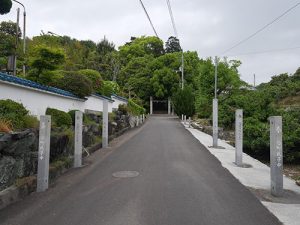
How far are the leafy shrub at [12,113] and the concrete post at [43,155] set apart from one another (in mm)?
1023

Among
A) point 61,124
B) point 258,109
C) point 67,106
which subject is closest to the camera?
point 61,124

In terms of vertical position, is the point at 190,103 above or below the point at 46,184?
above

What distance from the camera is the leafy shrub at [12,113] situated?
8445 mm

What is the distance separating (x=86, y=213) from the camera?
611cm

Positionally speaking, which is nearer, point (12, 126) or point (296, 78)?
point (12, 126)

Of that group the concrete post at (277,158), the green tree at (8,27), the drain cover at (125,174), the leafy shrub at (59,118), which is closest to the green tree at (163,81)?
the green tree at (8,27)

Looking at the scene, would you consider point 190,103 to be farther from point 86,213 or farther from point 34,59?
point 86,213

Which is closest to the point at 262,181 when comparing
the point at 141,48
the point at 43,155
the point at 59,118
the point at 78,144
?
the point at 78,144

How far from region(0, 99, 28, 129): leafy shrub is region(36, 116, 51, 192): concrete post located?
1023mm

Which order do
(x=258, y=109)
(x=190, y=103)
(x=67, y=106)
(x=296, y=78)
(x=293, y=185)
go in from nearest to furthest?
(x=293, y=185) → (x=67, y=106) → (x=258, y=109) → (x=190, y=103) → (x=296, y=78)

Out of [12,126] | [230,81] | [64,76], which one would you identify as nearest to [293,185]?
[12,126]

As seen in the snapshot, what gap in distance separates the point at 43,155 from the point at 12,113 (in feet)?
5.36

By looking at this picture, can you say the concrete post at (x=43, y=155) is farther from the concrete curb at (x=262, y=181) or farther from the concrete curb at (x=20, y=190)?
the concrete curb at (x=262, y=181)

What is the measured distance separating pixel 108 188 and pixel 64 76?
367 inches
